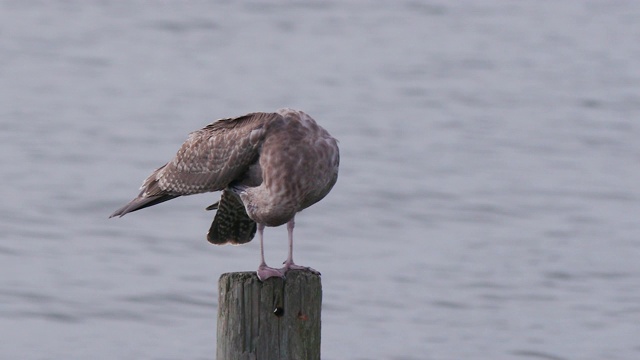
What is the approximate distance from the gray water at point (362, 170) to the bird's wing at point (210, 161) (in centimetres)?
559

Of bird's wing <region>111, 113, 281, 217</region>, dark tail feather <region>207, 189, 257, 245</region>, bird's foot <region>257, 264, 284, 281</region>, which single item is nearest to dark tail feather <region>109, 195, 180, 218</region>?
bird's wing <region>111, 113, 281, 217</region>

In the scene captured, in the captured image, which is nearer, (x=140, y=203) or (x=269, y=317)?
(x=269, y=317)

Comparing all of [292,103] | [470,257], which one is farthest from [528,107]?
[470,257]

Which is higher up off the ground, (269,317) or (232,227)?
(232,227)

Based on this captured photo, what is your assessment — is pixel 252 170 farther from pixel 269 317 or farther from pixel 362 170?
pixel 362 170

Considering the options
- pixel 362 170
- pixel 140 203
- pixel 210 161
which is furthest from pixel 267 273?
pixel 362 170

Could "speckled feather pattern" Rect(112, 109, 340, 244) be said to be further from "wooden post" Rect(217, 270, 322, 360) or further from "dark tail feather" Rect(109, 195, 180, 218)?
"wooden post" Rect(217, 270, 322, 360)

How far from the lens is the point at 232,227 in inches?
363

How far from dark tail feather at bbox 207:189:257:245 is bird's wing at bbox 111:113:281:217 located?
0.17 m

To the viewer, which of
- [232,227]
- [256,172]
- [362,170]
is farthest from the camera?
[362,170]

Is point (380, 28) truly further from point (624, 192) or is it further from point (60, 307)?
point (60, 307)

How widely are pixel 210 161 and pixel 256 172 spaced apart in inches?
15.9

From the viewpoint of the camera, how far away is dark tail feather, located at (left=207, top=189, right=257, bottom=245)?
362 inches

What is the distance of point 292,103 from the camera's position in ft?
90.5
